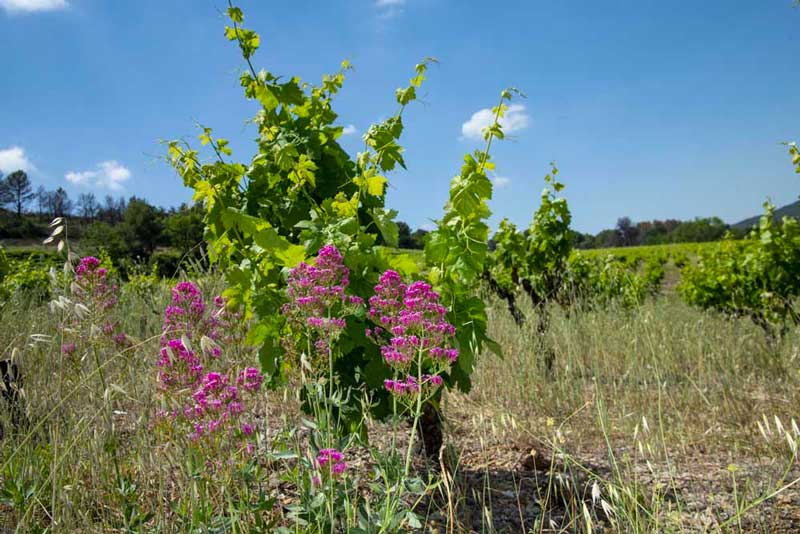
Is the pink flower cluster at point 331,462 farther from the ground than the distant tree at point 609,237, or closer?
closer

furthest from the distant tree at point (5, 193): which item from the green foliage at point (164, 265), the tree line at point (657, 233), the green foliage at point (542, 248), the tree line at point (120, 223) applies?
the green foliage at point (542, 248)

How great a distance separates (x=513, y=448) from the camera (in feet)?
12.0

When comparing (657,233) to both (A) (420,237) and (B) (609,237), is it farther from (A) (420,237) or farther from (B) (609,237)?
(A) (420,237)

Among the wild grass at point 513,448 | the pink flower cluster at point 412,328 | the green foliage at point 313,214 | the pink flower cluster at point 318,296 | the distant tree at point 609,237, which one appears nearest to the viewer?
the pink flower cluster at point 412,328

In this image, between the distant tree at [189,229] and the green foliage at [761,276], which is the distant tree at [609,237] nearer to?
the distant tree at [189,229]

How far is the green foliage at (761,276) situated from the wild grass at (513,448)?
1.43 feet

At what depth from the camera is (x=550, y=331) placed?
6.51 meters

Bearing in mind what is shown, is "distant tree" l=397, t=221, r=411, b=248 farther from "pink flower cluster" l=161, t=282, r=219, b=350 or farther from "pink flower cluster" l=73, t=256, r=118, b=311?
"pink flower cluster" l=73, t=256, r=118, b=311

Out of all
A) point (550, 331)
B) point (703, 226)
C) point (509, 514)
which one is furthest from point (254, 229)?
point (703, 226)

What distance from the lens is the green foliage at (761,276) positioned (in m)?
6.55

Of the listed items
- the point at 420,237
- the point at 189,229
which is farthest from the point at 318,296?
the point at 189,229

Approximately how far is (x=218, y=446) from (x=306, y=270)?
626mm

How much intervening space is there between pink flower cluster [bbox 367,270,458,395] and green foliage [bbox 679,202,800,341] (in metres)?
5.52

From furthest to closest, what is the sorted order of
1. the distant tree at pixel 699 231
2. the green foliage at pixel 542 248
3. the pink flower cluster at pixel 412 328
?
1. the distant tree at pixel 699 231
2. the green foliage at pixel 542 248
3. the pink flower cluster at pixel 412 328
